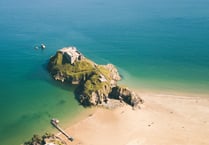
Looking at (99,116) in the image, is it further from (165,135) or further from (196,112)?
(196,112)

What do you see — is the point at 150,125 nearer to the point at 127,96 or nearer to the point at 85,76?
the point at 127,96

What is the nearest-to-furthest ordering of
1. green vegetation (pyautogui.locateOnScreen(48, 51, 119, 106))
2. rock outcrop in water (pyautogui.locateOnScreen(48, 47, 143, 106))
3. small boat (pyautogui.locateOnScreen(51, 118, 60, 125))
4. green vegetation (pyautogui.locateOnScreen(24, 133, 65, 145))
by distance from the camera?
green vegetation (pyautogui.locateOnScreen(24, 133, 65, 145)) < small boat (pyautogui.locateOnScreen(51, 118, 60, 125)) < rock outcrop in water (pyautogui.locateOnScreen(48, 47, 143, 106)) < green vegetation (pyautogui.locateOnScreen(48, 51, 119, 106))

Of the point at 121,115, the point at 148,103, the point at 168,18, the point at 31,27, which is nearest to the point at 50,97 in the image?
the point at 121,115

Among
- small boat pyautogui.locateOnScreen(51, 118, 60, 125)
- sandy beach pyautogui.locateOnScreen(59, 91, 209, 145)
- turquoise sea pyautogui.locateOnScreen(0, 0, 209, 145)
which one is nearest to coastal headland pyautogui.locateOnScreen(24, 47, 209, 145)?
sandy beach pyautogui.locateOnScreen(59, 91, 209, 145)

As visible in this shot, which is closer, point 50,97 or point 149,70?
point 50,97

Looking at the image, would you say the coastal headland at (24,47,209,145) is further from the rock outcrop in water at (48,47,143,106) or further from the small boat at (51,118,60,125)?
the small boat at (51,118,60,125)

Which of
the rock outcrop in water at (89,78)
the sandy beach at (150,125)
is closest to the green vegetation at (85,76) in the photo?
the rock outcrop in water at (89,78)

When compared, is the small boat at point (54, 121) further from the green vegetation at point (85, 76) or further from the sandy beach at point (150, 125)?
the green vegetation at point (85, 76)
